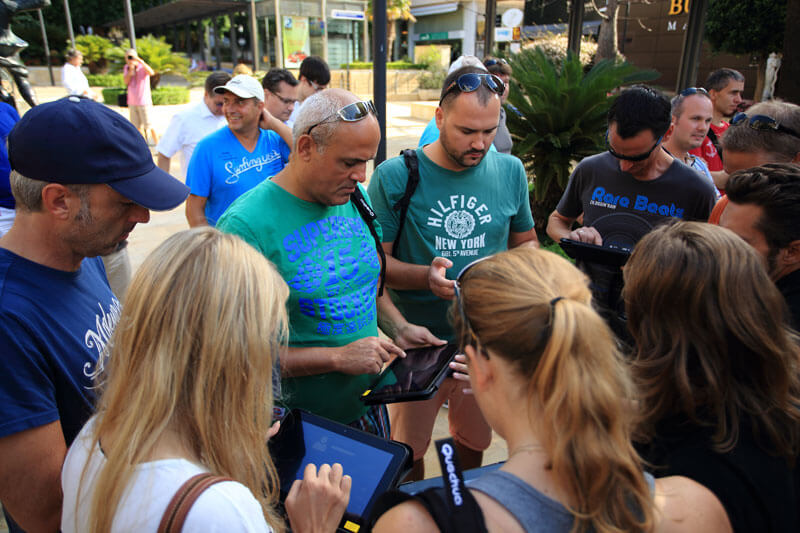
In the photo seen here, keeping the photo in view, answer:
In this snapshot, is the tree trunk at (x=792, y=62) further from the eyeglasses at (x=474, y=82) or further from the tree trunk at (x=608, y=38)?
the tree trunk at (x=608, y=38)

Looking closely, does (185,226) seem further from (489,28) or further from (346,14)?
(346,14)

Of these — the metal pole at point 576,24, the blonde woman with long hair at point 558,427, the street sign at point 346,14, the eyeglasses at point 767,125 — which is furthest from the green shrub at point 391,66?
the blonde woman with long hair at point 558,427

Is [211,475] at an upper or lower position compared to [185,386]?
lower

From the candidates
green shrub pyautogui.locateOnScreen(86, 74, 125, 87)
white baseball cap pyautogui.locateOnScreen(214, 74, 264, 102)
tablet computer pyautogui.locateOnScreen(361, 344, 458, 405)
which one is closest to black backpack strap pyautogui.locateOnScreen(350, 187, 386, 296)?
tablet computer pyautogui.locateOnScreen(361, 344, 458, 405)

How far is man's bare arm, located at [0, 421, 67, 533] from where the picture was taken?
50.4 inches

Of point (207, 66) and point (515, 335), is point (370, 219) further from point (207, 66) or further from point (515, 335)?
point (207, 66)

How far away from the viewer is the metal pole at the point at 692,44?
8500 millimetres

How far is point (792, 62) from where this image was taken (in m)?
5.38

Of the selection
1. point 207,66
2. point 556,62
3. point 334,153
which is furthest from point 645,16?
point 207,66

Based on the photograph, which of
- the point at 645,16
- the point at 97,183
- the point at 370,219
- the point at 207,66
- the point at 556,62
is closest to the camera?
the point at 97,183

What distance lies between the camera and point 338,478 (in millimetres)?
1412

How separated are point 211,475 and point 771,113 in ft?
9.95

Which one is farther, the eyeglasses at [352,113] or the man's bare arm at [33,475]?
the eyeglasses at [352,113]

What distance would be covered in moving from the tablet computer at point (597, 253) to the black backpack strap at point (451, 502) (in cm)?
160
